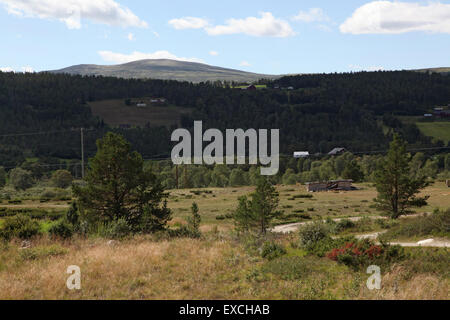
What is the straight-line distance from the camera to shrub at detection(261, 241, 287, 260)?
18819mm

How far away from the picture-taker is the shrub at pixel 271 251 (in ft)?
61.7

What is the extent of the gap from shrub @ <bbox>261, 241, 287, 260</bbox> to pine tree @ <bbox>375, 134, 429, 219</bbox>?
30646 mm

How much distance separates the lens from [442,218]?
25.6 meters

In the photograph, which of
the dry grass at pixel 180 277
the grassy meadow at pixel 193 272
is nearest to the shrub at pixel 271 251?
the grassy meadow at pixel 193 272

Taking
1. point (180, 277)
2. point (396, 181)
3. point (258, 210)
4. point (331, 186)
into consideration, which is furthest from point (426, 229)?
point (331, 186)

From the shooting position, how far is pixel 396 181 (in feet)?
155

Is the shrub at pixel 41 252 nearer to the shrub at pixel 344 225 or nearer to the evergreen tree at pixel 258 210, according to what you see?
the shrub at pixel 344 225

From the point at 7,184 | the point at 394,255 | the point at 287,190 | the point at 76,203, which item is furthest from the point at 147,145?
the point at 394,255

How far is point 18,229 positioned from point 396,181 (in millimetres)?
38270

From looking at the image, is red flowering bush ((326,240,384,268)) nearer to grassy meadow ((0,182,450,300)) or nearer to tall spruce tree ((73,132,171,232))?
grassy meadow ((0,182,450,300))

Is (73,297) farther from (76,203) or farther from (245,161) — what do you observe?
(245,161)

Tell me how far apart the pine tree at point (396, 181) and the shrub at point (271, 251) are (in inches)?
1207

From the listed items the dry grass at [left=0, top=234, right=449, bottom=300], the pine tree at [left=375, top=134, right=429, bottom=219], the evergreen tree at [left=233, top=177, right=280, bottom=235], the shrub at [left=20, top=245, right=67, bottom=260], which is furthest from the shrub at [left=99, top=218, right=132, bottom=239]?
the pine tree at [left=375, top=134, right=429, bottom=219]
